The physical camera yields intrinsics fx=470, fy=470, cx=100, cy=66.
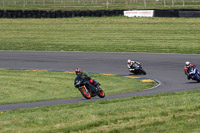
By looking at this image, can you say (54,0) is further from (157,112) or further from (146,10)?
(157,112)

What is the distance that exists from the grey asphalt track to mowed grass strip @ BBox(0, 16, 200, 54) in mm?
2954

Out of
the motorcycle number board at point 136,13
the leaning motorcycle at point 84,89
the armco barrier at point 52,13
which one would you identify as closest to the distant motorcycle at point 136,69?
the leaning motorcycle at point 84,89

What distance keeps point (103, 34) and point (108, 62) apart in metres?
16.1

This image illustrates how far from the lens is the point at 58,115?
37.1 ft

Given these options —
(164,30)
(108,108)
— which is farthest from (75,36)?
(108,108)

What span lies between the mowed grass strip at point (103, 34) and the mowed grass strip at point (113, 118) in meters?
22.1

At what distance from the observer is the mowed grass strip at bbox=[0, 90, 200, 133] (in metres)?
9.29

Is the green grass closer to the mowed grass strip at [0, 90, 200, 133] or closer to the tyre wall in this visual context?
the tyre wall

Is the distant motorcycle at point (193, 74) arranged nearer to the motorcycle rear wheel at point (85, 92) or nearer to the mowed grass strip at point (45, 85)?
the mowed grass strip at point (45, 85)

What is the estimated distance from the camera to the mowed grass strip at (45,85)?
58.1ft

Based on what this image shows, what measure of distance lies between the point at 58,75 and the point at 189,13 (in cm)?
2762

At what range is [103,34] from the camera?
4541 centimetres

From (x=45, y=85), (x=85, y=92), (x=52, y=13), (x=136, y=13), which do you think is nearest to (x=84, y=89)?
(x=85, y=92)

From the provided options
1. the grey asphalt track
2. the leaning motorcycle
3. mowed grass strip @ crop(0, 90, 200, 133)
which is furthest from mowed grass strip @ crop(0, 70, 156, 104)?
mowed grass strip @ crop(0, 90, 200, 133)
